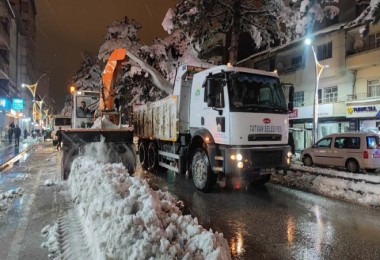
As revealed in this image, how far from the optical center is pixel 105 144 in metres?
12.1

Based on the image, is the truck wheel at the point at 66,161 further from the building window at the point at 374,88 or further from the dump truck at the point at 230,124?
the building window at the point at 374,88

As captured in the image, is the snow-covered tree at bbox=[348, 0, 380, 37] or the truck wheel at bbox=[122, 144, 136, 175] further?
the snow-covered tree at bbox=[348, 0, 380, 37]

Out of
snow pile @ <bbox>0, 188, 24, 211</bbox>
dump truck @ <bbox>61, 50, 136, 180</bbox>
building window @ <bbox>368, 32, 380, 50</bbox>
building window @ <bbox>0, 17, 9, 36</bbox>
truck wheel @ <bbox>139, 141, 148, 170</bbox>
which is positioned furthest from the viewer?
building window @ <bbox>0, 17, 9, 36</bbox>

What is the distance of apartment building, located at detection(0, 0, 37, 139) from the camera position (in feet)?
154

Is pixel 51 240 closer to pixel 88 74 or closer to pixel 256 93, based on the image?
pixel 256 93

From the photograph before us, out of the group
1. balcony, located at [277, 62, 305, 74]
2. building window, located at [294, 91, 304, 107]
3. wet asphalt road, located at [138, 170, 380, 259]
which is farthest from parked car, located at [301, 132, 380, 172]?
balcony, located at [277, 62, 305, 74]

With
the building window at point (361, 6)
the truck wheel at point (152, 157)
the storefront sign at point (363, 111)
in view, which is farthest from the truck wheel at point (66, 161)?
the building window at point (361, 6)

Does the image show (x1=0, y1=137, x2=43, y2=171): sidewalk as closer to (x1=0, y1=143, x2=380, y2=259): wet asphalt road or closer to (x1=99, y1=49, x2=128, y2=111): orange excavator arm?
(x1=99, y1=49, x2=128, y2=111): orange excavator arm

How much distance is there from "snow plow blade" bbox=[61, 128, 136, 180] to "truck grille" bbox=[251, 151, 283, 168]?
4.75m

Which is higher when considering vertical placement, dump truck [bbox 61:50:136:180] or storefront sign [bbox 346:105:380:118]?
storefront sign [bbox 346:105:380:118]

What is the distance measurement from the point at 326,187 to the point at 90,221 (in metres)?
7.20

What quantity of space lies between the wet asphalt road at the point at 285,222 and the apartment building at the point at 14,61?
1329 inches

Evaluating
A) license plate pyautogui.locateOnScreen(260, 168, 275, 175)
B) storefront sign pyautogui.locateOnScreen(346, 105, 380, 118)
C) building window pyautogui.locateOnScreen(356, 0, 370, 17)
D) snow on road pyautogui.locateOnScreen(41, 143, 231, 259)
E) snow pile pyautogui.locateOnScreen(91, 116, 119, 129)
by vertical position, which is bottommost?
snow on road pyautogui.locateOnScreen(41, 143, 231, 259)

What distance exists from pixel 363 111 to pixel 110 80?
19.2m
